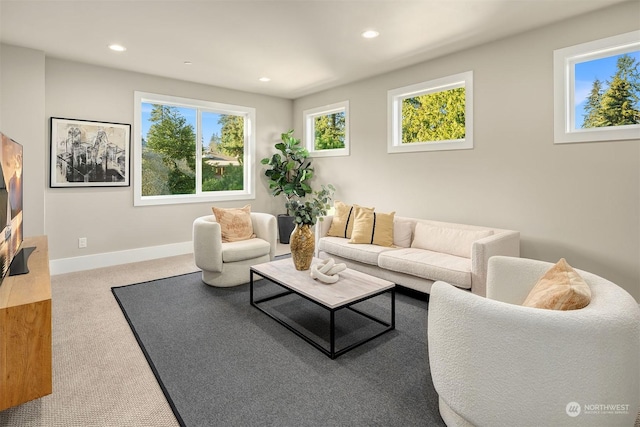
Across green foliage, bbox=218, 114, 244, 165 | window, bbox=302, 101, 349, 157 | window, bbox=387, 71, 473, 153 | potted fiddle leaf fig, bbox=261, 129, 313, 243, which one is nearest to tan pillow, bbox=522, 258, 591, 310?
window, bbox=387, 71, 473, 153

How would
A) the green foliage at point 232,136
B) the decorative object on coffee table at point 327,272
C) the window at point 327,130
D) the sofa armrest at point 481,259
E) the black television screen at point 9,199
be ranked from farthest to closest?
the green foliage at point 232,136
the window at point 327,130
the sofa armrest at point 481,259
the decorative object on coffee table at point 327,272
the black television screen at point 9,199

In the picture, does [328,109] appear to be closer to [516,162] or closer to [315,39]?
[315,39]

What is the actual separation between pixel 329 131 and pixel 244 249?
9.63ft

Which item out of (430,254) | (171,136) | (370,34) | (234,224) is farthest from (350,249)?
(171,136)

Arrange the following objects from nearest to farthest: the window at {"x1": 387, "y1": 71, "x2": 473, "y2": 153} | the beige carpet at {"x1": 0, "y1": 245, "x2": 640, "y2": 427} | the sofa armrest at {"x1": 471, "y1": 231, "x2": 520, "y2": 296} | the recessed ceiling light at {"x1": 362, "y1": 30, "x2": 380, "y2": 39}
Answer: the beige carpet at {"x1": 0, "y1": 245, "x2": 640, "y2": 427}
the sofa armrest at {"x1": 471, "y1": 231, "x2": 520, "y2": 296}
the recessed ceiling light at {"x1": 362, "y1": 30, "x2": 380, "y2": 39}
the window at {"x1": 387, "y1": 71, "x2": 473, "y2": 153}

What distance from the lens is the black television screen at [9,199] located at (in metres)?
1.89

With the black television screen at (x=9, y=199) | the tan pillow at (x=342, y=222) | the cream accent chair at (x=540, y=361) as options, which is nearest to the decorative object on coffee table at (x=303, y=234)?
the tan pillow at (x=342, y=222)

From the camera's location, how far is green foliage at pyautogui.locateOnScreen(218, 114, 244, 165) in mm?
5848

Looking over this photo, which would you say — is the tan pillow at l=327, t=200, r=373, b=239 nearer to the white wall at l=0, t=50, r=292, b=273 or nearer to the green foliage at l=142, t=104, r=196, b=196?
the white wall at l=0, t=50, r=292, b=273

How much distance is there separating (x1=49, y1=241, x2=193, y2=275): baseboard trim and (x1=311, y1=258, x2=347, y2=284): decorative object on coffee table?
3212 millimetres

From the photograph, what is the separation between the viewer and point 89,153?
4445mm

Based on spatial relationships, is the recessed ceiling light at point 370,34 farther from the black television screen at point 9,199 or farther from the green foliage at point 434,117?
the black television screen at point 9,199

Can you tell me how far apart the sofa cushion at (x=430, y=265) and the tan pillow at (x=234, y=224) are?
5.37ft

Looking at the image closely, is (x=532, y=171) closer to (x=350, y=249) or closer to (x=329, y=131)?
(x=350, y=249)
